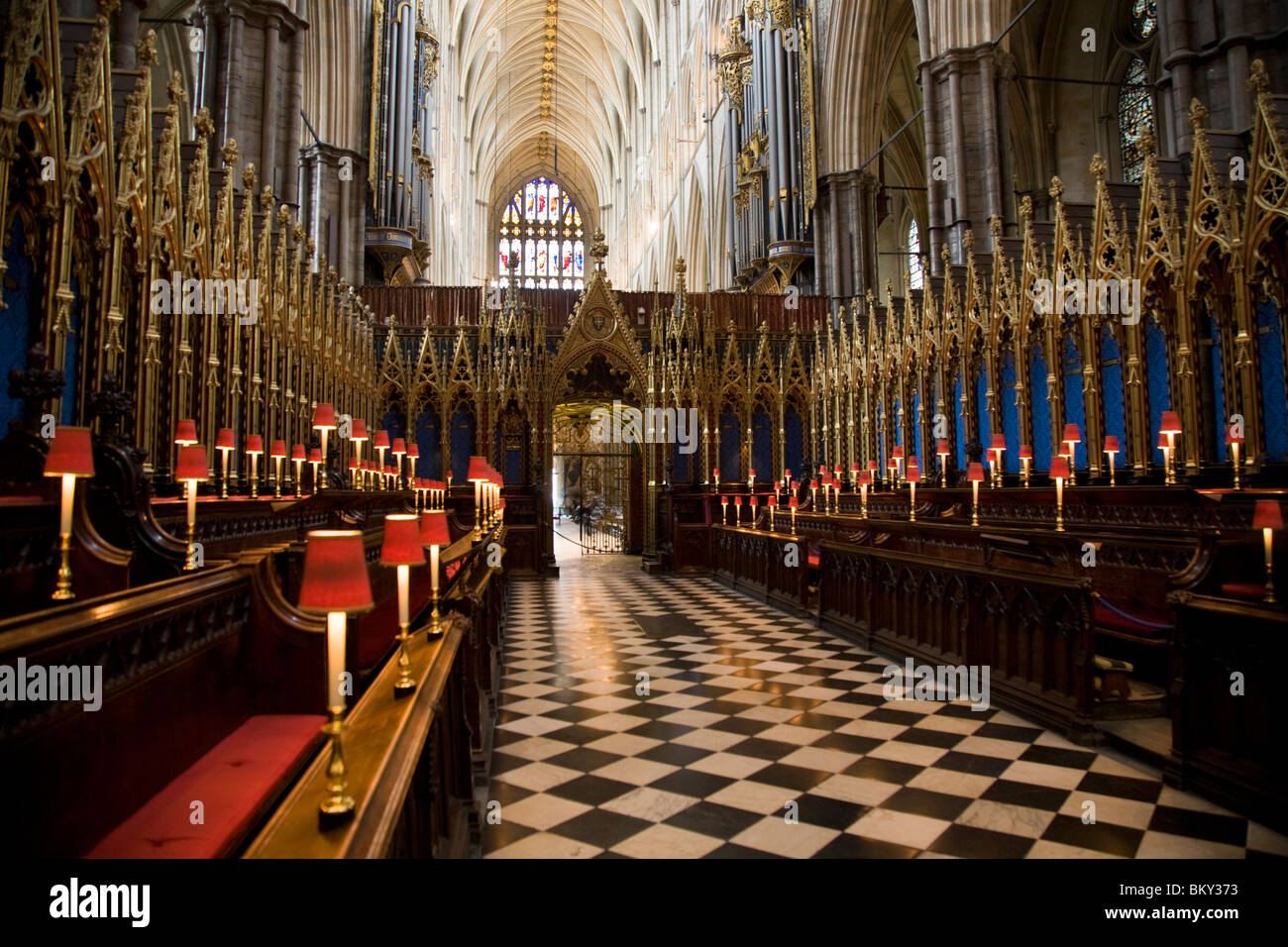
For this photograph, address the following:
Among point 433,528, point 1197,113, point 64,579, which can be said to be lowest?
point 64,579

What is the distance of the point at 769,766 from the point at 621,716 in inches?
52.9

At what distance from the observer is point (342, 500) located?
725cm

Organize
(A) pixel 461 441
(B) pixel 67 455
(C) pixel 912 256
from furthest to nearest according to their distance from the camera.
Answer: (C) pixel 912 256
(A) pixel 461 441
(B) pixel 67 455

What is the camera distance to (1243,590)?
13.8 ft

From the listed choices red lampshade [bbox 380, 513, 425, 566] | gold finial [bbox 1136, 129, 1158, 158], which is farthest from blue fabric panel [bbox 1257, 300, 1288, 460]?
red lampshade [bbox 380, 513, 425, 566]

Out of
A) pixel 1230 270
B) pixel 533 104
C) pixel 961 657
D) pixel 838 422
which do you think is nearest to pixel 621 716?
pixel 961 657

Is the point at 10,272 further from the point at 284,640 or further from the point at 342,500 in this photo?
the point at 284,640

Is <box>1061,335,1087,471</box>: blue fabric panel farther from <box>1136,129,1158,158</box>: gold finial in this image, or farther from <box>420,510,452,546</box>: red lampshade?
<box>420,510,452,546</box>: red lampshade

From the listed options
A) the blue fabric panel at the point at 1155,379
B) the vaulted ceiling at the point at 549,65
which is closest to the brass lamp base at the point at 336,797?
the blue fabric panel at the point at 1155,379

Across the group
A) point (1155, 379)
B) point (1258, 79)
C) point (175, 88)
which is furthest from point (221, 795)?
point (1155, 379)

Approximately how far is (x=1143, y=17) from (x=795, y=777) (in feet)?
71.1

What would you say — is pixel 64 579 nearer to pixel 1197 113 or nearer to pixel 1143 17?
pixel 1197 113

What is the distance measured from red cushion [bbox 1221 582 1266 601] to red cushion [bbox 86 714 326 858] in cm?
464

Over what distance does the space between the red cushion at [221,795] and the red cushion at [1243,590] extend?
4.64 metres
